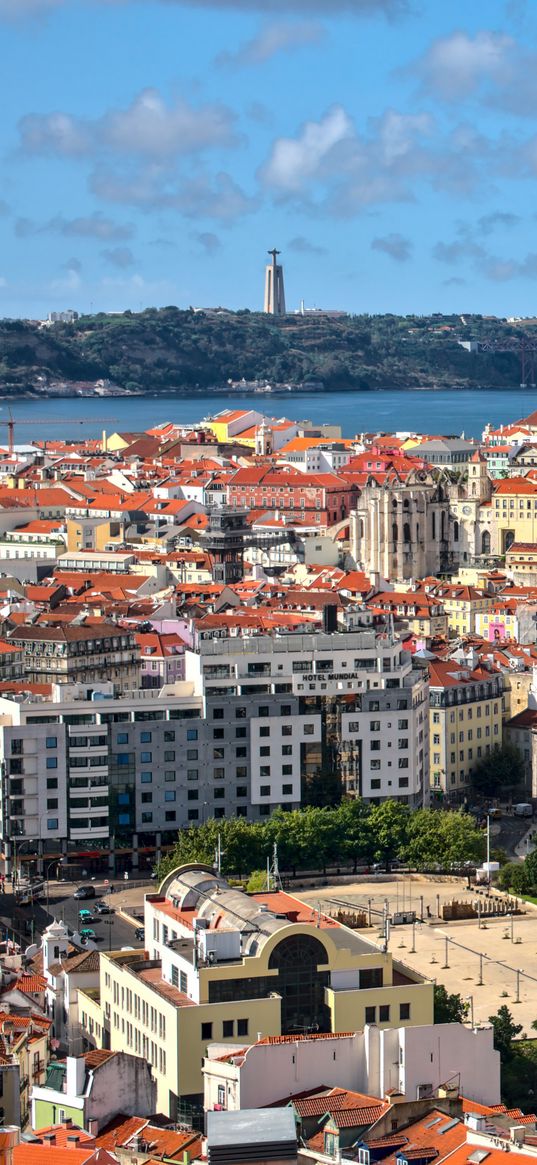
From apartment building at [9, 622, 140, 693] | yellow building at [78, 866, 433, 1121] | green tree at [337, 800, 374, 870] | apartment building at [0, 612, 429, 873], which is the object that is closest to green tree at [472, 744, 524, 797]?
apartment building at [0, 612, 429, 873]

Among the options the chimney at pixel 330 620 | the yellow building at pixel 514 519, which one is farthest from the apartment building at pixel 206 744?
the yellow building at pixel 514 519

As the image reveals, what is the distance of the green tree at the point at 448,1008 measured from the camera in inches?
1358

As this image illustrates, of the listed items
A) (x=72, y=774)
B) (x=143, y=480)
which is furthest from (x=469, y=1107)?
(x=143, y=480)

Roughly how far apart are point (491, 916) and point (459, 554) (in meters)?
50.2

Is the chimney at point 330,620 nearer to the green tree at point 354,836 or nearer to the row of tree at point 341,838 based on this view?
the row of tree at point 341,838

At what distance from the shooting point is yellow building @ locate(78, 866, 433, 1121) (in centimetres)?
3064

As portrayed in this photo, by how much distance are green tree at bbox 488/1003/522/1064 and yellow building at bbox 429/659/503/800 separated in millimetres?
17513

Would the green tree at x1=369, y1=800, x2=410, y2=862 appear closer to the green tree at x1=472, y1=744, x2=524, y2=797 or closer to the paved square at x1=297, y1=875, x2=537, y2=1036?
the paved square at x1=297, y1=875, x2=537, y2=1036

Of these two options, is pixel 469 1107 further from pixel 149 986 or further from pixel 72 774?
pixel 72 774

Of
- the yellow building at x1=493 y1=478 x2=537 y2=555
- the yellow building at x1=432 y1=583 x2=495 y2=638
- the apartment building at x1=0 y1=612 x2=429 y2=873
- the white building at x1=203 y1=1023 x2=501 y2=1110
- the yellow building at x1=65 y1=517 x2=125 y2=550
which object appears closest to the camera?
the white building at x1=203 y1=1023 x2=501 y2=1110

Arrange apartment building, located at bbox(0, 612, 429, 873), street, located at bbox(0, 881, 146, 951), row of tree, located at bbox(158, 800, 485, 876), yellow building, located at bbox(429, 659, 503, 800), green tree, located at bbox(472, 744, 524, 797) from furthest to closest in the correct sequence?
green tree, located at bbox(472, 744, 524, 797) → yellow building, located at bbox(429, 659, 503, 800) → apartment building, located at bbox(0, 612, 429, 873) → row of tree, located at bbox(158, 800, 485, 876) → street, located at bbox(0, 881, 146, 951)

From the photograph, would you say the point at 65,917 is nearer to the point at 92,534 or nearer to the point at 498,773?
the point at 498,773

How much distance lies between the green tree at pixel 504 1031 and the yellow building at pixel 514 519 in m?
60.2

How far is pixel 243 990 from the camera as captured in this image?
31047 mm
